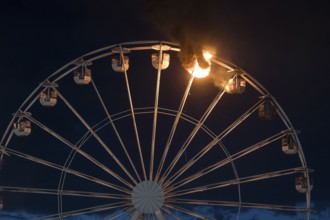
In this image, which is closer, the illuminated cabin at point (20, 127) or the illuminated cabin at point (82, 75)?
the illuminated cabin at point (82, 75)

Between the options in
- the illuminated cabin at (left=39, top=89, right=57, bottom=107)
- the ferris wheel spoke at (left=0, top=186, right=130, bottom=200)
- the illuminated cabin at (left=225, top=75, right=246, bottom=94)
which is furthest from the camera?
the illuminated cabin at (left=39, top=89, right=57, bottom=107)

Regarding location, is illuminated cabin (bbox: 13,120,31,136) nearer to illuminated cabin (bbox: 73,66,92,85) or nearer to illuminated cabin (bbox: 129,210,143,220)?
illuminated cabin (bbox: 73,66,92,85)

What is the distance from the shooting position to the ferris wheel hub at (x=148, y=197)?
91.8 feet

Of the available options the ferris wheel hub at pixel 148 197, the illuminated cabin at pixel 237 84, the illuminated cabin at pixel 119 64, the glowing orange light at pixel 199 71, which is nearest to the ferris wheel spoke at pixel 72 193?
the ferris wheel hub at pixel 148 197

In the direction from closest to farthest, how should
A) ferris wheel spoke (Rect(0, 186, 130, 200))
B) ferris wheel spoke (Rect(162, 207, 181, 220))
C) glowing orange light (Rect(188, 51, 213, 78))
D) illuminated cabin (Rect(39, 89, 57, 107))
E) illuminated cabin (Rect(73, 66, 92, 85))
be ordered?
ferris wheel spoke (Rect(162, 207, 181, 220))
glowing orange light (Rect(188, 51, 213, 78))
ferris wheel spoke (Rect(0, 186, 130, 200))
illuminated cabin (Rect(73, 66, 92, 85))
illuminated cabin (Rect(39, 89, 57, 107))

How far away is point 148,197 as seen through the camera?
28031 mm

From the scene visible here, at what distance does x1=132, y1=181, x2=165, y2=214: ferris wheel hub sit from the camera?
27984mm

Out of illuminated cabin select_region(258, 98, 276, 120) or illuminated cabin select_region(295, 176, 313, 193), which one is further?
illuminated cabin select_region(295, 176, 313, 193)

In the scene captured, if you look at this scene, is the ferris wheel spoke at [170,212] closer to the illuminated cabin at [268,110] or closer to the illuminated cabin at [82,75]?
the illuminated cabin at [268,110]

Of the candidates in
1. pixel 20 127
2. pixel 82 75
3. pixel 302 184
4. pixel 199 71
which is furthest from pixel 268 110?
pixel 20 127

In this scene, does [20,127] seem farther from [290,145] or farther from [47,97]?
[290,145]

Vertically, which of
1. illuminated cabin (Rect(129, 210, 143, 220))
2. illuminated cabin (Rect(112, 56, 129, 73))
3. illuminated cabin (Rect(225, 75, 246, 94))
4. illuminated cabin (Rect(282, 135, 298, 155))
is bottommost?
illuminated cabin (Rect(129, 210, 143, 220))

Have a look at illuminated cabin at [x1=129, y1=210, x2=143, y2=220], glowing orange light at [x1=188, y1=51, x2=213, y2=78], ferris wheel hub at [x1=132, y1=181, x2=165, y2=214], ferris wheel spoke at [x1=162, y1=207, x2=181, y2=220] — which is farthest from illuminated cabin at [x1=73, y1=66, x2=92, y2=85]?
ferris wheel spoke at [x1=162, y1=207, x2=181, y2=220]

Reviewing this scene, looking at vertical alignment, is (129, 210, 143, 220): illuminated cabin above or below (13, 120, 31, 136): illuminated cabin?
below
